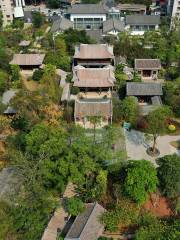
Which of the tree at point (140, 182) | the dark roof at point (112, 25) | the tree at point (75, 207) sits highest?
the dark roof at point (112, 25)

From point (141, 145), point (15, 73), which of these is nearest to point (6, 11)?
point (15, 73)

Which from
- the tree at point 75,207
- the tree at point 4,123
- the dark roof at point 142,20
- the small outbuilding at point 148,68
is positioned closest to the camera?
the tree at point 75,207

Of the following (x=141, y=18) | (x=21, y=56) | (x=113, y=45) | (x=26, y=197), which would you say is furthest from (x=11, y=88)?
(x=141, y=18)

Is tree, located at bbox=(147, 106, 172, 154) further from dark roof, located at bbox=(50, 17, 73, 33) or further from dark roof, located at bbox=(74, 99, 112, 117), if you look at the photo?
dark roof, located at bbox=(50, 17, 73, 33)

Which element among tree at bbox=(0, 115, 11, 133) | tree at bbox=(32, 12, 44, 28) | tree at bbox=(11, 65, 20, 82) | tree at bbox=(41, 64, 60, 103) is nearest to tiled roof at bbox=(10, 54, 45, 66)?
tree at bbox=(11, 65, 20, 82)

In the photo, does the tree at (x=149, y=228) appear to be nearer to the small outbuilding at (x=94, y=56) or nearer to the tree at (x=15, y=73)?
the tree at (x=15, y=73)

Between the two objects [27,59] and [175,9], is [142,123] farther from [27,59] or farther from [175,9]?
[175,9]

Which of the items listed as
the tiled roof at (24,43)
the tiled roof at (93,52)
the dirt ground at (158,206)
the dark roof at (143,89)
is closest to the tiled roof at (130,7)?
the tiled roof at (24,43)
